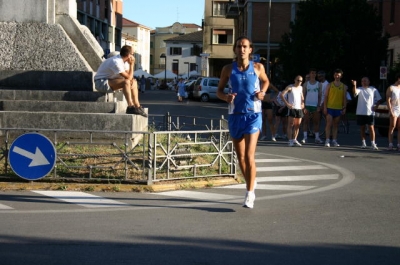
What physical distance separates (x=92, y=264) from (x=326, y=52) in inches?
1446

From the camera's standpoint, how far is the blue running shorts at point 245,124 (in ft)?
30.6

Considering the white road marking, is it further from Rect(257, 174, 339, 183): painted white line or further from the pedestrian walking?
the pedestrian walking

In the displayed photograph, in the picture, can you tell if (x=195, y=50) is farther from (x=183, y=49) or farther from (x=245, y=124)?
(x=245, y=124)

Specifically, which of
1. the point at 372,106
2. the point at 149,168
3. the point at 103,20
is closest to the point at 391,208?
the point at 149,168

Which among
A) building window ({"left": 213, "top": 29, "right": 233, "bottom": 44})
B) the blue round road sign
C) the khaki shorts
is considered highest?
building window ({"left": 213, "top": 29, "right": 233, "bottom": 44})

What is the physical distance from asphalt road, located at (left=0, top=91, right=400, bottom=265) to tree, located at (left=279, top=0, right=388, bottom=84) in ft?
97.6

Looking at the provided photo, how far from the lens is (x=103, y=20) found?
246 feet

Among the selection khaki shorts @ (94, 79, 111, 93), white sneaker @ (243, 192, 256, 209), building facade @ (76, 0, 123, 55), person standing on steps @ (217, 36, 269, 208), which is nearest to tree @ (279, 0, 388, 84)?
building facade @ (76, 0, 123, 55)

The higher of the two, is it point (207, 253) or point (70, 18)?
point (70, 18)

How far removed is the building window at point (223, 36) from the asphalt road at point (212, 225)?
3160 inches

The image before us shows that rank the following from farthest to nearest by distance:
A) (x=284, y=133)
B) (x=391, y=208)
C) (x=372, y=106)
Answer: (x=284, y=133) → (x=372, y=106) → (x=391, y=208)

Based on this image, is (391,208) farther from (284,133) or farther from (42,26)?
(284,133)

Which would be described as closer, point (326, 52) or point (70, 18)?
point (70, 18)

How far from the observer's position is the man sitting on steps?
515 inches
